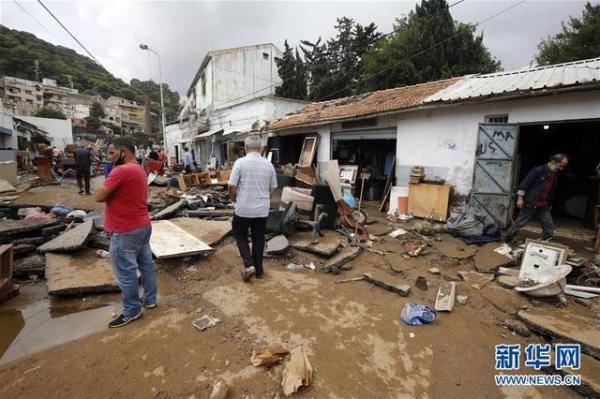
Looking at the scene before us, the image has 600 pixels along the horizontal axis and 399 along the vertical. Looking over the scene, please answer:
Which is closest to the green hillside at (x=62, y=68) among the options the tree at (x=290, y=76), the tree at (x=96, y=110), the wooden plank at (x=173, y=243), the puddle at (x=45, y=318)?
the tree at (x=96, y=110)

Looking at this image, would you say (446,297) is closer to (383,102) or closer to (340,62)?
(383,102)

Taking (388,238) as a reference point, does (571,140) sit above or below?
above

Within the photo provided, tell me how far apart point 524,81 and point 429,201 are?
11.6 feet

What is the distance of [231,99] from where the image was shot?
20.8 m

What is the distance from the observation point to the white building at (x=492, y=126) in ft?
18.5

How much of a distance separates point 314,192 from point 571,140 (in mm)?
8982

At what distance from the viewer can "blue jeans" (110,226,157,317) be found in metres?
2.67

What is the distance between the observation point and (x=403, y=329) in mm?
2934

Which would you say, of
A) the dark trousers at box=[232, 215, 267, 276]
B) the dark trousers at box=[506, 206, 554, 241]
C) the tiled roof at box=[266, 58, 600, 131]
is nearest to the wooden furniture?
the tiled roof at box=[266, 58, 600, 131]

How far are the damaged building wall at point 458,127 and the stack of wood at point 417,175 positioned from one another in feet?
0.65

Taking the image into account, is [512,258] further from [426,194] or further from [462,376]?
[462,376]

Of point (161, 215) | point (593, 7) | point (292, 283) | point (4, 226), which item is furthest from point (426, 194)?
Result: point (593, 7)

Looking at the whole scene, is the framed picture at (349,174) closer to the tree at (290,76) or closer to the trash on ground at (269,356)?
the trash on ground at (269,356)

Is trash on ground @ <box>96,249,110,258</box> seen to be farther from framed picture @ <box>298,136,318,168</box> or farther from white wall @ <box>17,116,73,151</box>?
white wall @ <box>17,116,73,151</box>
